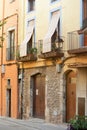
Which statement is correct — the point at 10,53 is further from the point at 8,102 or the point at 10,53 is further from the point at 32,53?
the point at 32,53

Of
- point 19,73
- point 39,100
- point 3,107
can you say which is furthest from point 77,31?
point 3,107

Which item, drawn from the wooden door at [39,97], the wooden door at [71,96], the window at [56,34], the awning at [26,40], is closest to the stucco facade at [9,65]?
the awning at [26,40]

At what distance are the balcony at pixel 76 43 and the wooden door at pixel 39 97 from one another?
4850mm

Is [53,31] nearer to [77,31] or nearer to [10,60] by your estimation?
[77,31]

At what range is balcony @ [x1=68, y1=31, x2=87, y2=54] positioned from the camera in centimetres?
2098

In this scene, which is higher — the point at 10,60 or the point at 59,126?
the point at 10,60

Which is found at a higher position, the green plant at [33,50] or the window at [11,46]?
the window at [11,46]

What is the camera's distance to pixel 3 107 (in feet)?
104

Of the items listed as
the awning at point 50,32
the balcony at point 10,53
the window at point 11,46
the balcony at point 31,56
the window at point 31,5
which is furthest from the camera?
the window at point 11,46

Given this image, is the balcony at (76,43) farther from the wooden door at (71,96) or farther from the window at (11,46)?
the window at (11,46)

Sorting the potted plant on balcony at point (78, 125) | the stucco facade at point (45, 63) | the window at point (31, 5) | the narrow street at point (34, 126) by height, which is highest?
the window at point (31, 5)

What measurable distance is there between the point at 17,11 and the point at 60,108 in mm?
8560

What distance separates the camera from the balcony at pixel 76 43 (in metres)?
21.0

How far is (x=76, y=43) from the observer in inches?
861
